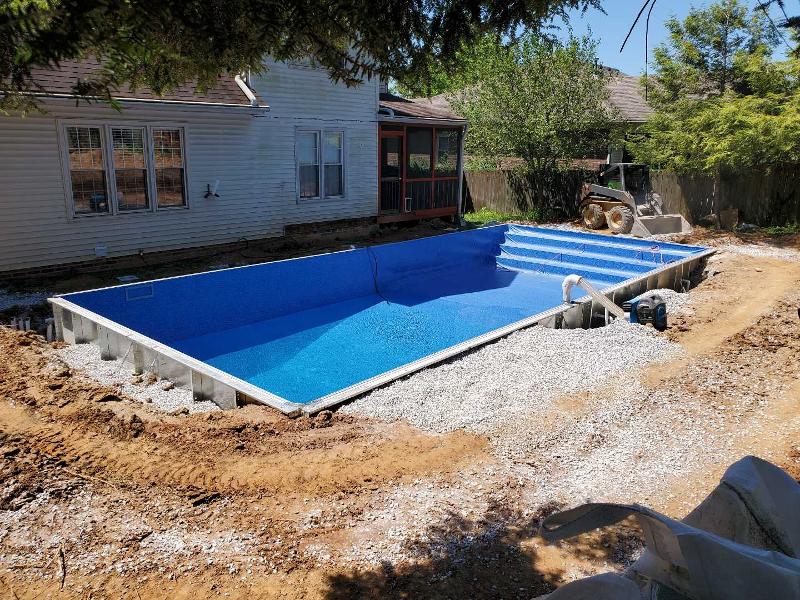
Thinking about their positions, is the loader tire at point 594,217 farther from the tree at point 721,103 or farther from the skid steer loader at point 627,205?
the tree at point 721,103

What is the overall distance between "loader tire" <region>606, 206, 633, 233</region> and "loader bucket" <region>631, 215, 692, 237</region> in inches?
7.4

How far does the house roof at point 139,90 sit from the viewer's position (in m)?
11.4

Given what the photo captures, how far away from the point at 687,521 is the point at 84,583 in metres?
3.40

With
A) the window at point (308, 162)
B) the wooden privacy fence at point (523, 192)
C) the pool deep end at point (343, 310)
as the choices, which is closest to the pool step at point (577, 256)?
the pool deep end at point (343, 310)

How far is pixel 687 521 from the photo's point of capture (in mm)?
2822

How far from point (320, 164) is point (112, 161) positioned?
5.67 metres

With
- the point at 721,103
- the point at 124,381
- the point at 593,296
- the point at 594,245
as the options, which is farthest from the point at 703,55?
the point at 124,381

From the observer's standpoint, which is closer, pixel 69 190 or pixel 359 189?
pixel 69 190

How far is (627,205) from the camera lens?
19.0 meters

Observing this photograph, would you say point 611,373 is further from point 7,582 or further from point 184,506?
point 7,582

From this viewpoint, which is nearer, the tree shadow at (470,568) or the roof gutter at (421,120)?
the tree shadow at (470,568)

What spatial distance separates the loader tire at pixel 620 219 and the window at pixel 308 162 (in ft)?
28.4

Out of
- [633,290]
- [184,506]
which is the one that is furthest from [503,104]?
[184,506]

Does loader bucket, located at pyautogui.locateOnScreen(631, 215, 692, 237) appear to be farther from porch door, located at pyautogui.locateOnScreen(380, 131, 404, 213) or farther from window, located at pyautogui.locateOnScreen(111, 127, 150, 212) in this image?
window, located at pyautogui.locateOnScreen(111, 127, 150, 212)
